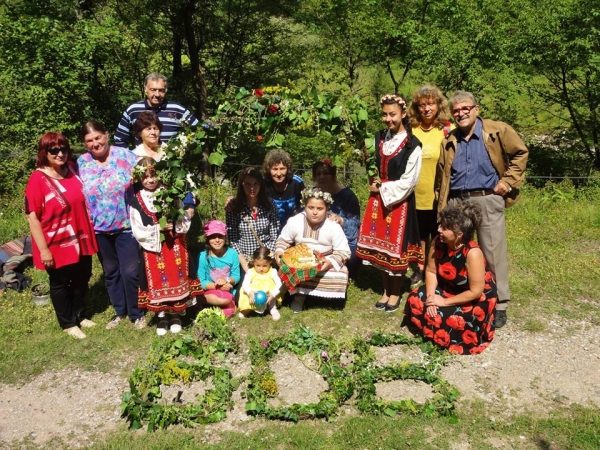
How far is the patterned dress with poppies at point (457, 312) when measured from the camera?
15.0ft

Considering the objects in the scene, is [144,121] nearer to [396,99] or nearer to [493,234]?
[396,99]

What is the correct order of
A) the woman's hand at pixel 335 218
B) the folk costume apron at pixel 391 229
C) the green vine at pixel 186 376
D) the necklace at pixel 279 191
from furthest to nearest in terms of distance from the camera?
the necklace at pixel 279 191 → the woman's hand at pixel 335 218 → the folk costume apron at pixel 391 229 → the green vine at pixel 186 376

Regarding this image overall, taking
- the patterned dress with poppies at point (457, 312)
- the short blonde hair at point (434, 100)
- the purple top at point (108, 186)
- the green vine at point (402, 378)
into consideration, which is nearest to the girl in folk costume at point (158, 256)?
the purple top at point (108, 186)

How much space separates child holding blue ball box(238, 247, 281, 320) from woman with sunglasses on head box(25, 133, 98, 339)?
1.52m

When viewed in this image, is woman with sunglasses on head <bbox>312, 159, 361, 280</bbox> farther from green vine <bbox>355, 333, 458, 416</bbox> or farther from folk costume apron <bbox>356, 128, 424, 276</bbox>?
green vine <bbox>355, 333, 458, 416</bbox>

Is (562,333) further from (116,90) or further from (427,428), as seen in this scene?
(116,90)

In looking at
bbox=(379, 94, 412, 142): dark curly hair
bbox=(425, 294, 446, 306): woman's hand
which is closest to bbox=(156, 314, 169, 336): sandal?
bbox=(425, 294, 446, 306): woman's hand

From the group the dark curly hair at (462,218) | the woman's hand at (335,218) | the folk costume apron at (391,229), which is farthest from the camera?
the woman's hand at (335,218)

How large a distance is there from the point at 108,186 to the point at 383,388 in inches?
120

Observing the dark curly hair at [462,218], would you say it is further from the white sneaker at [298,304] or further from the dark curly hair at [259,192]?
the dark curly hair at [259,192]

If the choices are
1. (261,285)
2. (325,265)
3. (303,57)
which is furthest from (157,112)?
(303,57)

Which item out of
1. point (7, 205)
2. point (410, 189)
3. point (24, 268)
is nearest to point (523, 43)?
point (410, 189)

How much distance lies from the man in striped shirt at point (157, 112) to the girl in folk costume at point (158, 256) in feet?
2.63

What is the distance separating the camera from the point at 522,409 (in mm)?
4035
